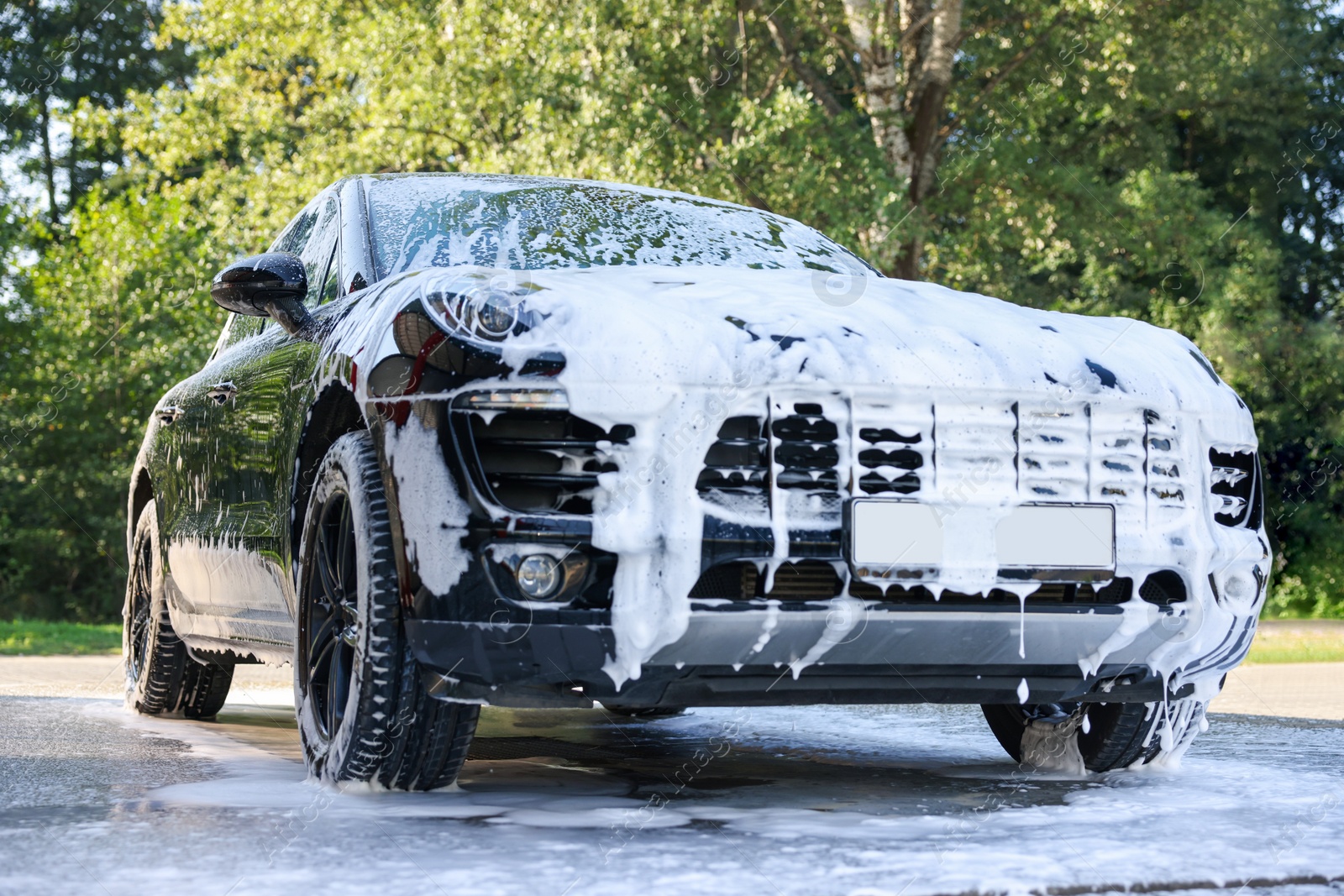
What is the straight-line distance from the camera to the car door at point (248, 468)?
14.6 feet

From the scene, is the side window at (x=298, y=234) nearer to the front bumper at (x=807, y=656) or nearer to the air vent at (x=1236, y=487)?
the front bumper at (x=807, y=656)

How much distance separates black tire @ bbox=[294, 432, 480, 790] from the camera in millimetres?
3643

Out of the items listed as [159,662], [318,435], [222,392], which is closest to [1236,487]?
[318,435]

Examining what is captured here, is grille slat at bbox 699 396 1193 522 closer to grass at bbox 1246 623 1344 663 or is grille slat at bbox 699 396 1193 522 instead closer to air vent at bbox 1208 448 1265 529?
→ air vent at bbox 1208 448 1265 529

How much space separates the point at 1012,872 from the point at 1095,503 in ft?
3.46

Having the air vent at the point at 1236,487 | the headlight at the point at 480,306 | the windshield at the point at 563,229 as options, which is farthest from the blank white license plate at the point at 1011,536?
the windshield at the point at 563,229

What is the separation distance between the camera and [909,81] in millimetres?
18703

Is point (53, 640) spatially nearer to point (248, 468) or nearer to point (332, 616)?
point (248, 468)

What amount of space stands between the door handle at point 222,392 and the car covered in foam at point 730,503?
0.69 m

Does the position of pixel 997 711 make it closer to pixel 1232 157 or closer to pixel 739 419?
pixel 739 419

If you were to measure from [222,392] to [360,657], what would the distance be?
1.80 meters

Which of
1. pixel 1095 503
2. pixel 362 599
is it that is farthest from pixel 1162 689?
pixel 362 599

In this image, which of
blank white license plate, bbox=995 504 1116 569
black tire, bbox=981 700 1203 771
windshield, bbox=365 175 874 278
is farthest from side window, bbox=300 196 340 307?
black tire, bbox=981 700 1203 771

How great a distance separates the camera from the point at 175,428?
5.82 metres
